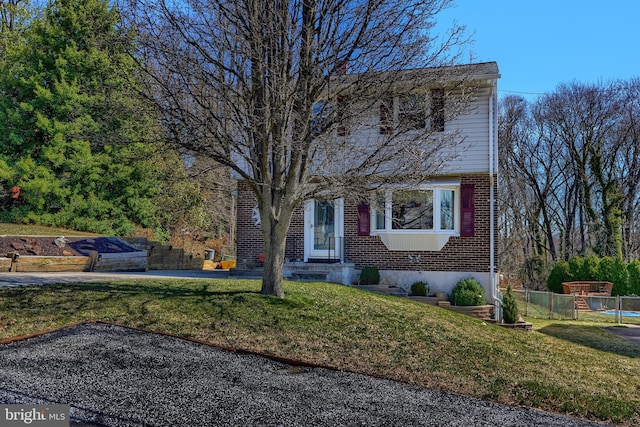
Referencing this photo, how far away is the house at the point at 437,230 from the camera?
13.2 meters

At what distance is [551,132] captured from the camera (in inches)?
1223

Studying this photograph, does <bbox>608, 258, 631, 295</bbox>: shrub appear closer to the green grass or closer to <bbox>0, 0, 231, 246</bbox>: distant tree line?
the green grass

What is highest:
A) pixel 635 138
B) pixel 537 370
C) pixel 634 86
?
pixel 634 86

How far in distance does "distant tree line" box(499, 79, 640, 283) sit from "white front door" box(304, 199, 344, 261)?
1959 centimetres

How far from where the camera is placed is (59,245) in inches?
523

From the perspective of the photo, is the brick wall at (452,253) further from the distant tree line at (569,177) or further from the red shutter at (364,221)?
the distant tree line at (569,177)

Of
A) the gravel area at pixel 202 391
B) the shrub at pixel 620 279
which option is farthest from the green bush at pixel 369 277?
the shrub at pixel 620 279

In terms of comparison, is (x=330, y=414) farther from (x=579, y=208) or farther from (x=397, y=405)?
(x=579, y=208)

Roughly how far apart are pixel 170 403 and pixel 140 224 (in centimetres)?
1779

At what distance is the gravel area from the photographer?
13.2 feet

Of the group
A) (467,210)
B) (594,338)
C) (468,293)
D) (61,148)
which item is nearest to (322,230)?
(467,210)

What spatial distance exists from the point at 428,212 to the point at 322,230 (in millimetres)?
3084

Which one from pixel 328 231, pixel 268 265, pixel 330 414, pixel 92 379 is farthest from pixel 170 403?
pixel 328 231

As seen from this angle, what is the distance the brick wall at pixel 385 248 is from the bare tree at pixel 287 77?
5.84 meters
